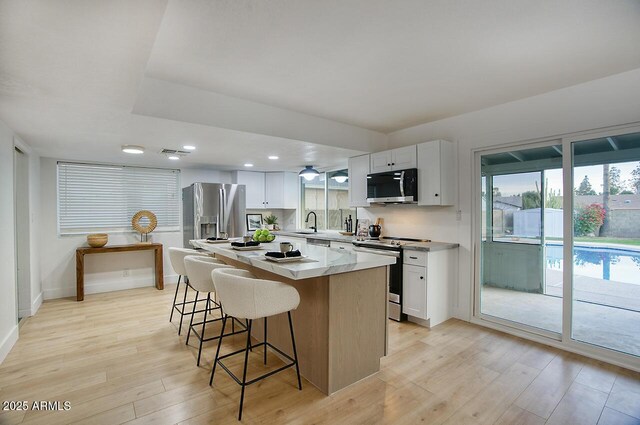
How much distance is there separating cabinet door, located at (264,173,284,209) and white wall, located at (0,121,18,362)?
3.79 meters

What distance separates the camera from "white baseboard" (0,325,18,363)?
2672mm

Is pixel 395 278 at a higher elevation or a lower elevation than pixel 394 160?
lower

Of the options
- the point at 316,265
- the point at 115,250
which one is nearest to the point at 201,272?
the point at 316,265

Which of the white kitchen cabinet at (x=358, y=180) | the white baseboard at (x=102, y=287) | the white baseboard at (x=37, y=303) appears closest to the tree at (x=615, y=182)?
the white kitchen cabinet at (x=358, y=180)

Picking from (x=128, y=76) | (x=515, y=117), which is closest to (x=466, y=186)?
(x=515, y=117)

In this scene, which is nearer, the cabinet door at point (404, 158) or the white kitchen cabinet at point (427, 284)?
the white kitchen cabinet at point (427, 284)

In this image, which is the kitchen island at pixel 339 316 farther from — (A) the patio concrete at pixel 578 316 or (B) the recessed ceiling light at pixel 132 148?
(B) the recessed ceiling light at pixel 132 148

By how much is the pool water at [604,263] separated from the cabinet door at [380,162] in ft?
6.65

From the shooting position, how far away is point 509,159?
3426mm

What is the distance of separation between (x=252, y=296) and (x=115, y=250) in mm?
3989

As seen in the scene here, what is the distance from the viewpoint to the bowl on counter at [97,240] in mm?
4730

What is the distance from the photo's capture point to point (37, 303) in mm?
4203

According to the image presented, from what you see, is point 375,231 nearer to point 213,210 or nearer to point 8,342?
point 213,210

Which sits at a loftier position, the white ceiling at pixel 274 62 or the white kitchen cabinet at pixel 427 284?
the white ceiling at pixel 274 62
